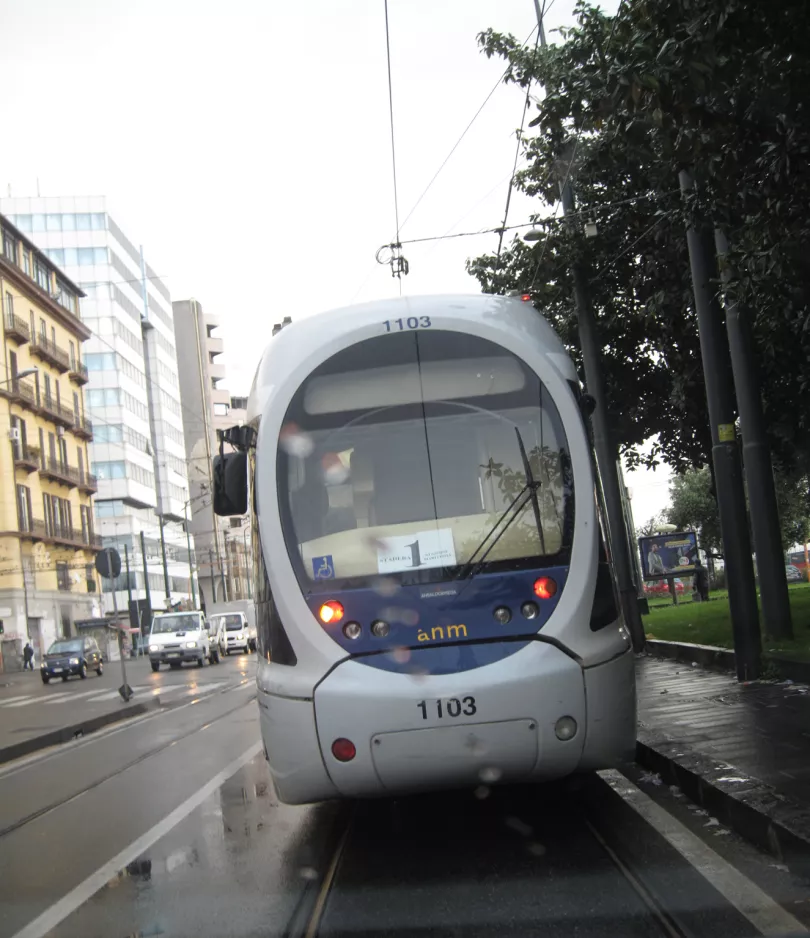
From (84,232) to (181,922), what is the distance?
84168mm

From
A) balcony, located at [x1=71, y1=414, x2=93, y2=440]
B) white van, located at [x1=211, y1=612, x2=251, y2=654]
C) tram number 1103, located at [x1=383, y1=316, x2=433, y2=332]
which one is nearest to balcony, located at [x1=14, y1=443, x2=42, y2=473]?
balcony, located at [x1=71, y1=414, x2=93, y2=440]

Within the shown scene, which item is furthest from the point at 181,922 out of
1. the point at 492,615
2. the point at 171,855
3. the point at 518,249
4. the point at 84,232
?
the point at 84,232

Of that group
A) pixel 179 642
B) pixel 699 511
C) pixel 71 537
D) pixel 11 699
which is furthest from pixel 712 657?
pixel 71 537

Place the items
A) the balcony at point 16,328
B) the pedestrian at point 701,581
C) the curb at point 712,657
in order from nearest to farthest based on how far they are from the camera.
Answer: the curb at point 712,657 → the pedestrian at point 701,581 → the balcony at point 16,328

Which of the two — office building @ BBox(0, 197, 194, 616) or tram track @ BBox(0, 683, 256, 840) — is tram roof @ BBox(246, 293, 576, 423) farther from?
office building @ BBox(0, 197, 194, 616)

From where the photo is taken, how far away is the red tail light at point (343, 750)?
5.80 meters

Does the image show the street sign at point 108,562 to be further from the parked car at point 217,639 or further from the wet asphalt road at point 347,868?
the parked car at point 217,639

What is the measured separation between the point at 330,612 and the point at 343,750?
0.71 m

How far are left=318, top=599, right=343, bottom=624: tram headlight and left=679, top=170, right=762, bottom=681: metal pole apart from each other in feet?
21.5

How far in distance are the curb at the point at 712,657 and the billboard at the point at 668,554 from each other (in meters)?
16.6

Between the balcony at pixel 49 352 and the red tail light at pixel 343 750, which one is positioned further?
the balcony at pixel 49 352

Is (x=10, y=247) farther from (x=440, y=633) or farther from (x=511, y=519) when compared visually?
(x=440, y=633)

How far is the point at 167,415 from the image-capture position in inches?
3787

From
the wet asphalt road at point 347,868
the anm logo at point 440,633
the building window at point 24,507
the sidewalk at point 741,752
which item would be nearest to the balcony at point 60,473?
the building window at point 24,507
